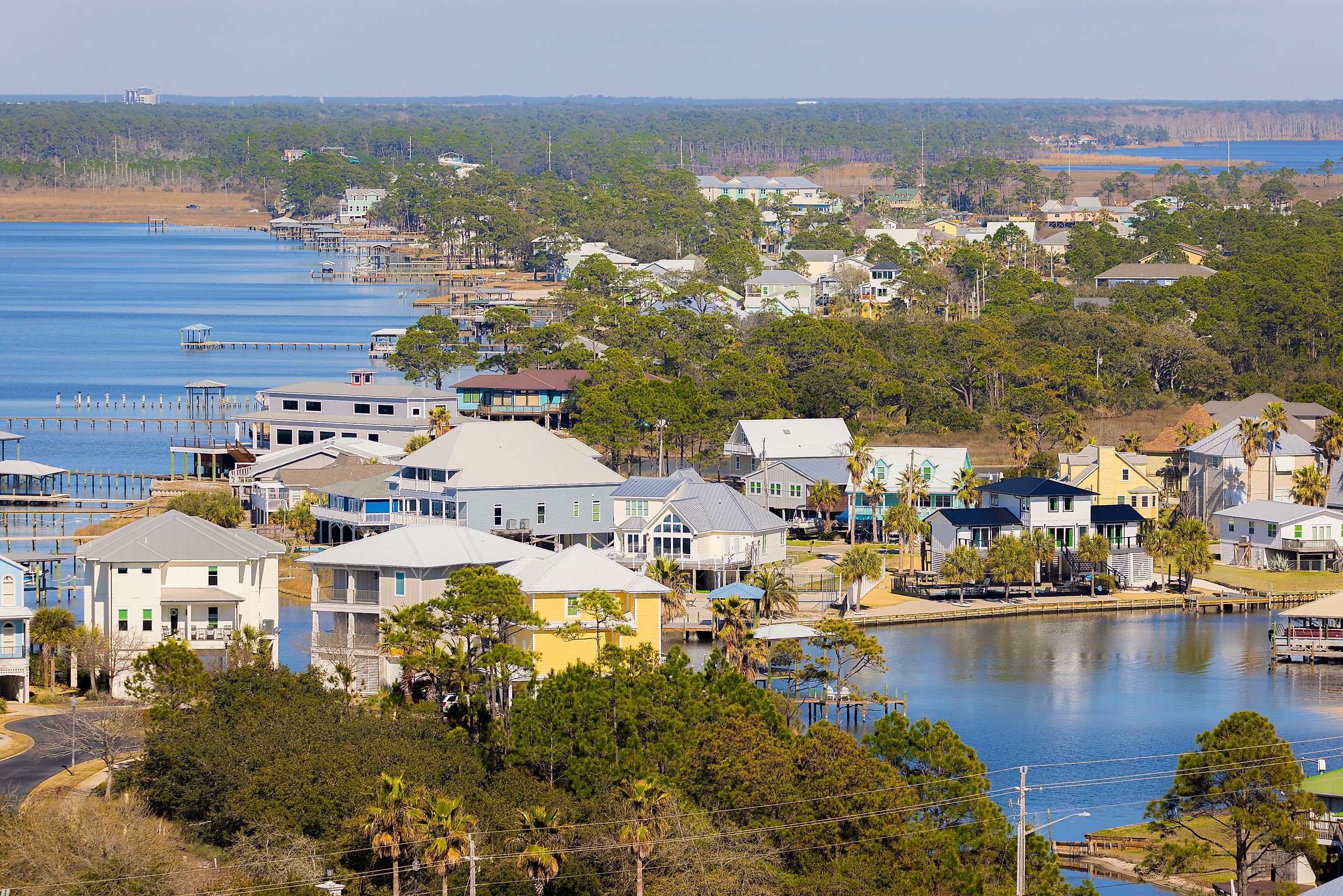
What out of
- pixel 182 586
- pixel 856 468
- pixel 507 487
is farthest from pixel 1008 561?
pixel 182 586

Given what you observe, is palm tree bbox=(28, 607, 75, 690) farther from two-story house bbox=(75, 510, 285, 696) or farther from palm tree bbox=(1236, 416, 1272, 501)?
palm tree bbox=(1236, 416, 1272, 501)

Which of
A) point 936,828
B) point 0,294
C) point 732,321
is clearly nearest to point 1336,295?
point 732,321

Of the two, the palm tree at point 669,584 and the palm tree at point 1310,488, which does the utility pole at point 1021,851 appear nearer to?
the palm tree at point 669,584

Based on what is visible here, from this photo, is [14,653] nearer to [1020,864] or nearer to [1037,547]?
[1020,864]

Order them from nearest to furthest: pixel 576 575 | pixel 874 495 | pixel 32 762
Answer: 1. pixel 32 762
2. pixel 576 575
3. pixel 874 495

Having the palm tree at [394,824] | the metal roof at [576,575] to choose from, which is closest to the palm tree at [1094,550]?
A: the metal roof at [576,575]

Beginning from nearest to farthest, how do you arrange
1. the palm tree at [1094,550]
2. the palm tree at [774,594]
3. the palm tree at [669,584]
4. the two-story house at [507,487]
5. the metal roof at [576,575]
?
the metal roof at [576,575] < the palm tree at [669,584] < the palm tree at [774,594] < the two-story house at [507,487] < the palm tree at [1094,550]

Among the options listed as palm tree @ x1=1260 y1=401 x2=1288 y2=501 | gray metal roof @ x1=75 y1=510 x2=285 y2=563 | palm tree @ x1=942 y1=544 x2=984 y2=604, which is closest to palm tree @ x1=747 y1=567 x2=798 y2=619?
palm tree @ x1=942 y1=544 x2=984 y2=604
